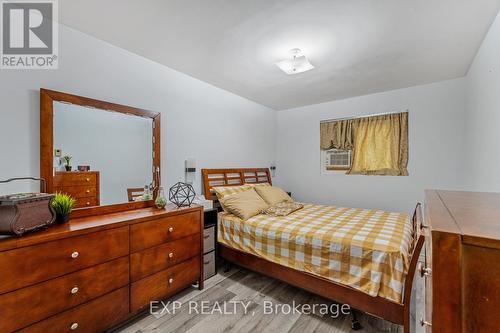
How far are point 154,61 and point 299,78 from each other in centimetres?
179

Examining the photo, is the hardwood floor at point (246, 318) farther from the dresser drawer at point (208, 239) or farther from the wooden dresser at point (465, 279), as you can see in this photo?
the wooden dresser at point (465, 279)

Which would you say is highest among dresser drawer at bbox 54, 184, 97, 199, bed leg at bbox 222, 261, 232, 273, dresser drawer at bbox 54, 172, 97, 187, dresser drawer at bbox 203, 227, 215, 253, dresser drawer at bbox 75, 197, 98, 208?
dresser drawer at bbox 54, 172, 97, 187

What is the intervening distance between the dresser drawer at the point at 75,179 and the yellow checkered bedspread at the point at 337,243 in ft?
4.63

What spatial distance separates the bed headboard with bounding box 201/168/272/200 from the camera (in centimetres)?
310

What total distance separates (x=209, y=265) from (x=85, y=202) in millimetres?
1435

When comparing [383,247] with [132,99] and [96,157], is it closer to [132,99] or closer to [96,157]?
[96,157]

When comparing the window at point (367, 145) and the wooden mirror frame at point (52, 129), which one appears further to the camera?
the window at point (367, 145)

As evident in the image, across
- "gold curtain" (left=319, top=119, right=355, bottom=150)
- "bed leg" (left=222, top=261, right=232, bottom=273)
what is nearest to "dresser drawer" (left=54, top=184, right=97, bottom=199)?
"bed leg" (left=222, top=261, right=232, bottom=273)

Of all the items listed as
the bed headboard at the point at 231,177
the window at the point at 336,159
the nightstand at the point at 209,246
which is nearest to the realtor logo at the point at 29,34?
the bed headboard at the point at 231,177

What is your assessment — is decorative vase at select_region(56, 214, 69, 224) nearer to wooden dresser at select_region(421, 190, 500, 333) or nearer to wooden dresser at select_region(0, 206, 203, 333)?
wooden dresser at select_region(0, 206, 203, 333)

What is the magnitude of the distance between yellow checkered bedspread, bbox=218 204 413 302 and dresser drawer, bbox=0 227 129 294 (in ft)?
4.06

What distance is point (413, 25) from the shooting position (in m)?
1.83

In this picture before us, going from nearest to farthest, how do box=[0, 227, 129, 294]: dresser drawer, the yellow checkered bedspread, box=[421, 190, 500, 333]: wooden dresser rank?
box=[421, 190, 500, 333]: wooden dresser → box=[0, 227, 129, 294]: dresser drawer → the yellow checkered bedspread

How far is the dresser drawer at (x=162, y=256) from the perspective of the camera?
1.82 meters
